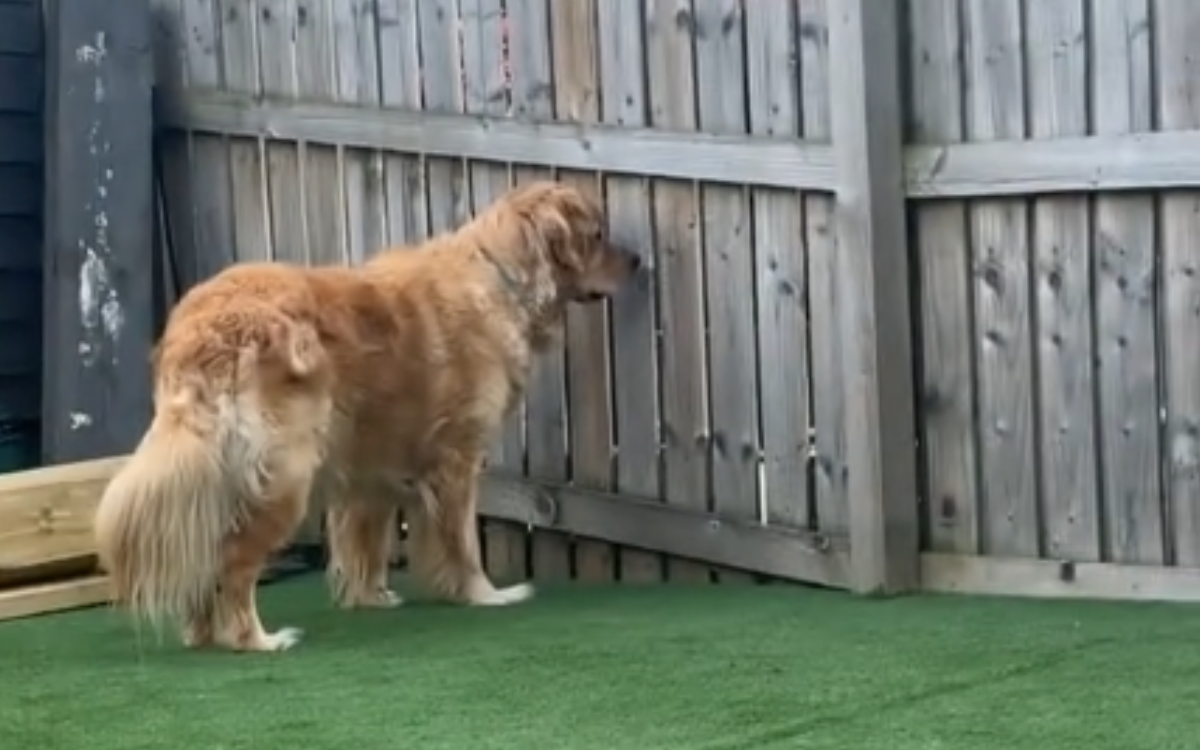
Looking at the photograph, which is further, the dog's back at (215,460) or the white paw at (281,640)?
the white paw at (281,640)

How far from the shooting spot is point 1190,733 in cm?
401

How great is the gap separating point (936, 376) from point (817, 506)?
0.53 m

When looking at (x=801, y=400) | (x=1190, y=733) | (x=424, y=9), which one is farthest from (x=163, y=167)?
(x=1190, y=733)

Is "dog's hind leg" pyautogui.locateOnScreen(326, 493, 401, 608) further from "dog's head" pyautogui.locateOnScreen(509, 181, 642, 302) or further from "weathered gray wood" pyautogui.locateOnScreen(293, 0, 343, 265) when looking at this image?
"weathered gray wood" pyautogui.locateOnScreen(293, 0, 343, 265)

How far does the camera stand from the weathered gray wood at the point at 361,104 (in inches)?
286

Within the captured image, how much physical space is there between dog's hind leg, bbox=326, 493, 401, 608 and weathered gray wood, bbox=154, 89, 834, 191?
1183 millimetres

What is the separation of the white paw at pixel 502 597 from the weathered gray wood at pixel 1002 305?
1353 mm

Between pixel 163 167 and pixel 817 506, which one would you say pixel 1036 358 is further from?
pixel 163 167

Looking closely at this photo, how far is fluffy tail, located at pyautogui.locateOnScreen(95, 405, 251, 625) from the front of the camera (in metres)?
5.38

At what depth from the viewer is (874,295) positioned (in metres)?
5.88

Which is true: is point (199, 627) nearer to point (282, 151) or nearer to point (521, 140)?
point (521, 140)

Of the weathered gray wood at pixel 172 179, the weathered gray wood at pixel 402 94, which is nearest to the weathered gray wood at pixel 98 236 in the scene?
the weathered gray wood at pixel 172 179

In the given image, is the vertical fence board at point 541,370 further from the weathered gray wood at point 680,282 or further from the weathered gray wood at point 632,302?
the weathered gray wood at point 680,282

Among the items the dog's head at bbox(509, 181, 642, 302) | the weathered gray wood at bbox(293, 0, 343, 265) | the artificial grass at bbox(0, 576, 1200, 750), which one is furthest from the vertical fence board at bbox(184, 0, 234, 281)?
the artificial grass at bbox(0, 576, 1200, 750)
